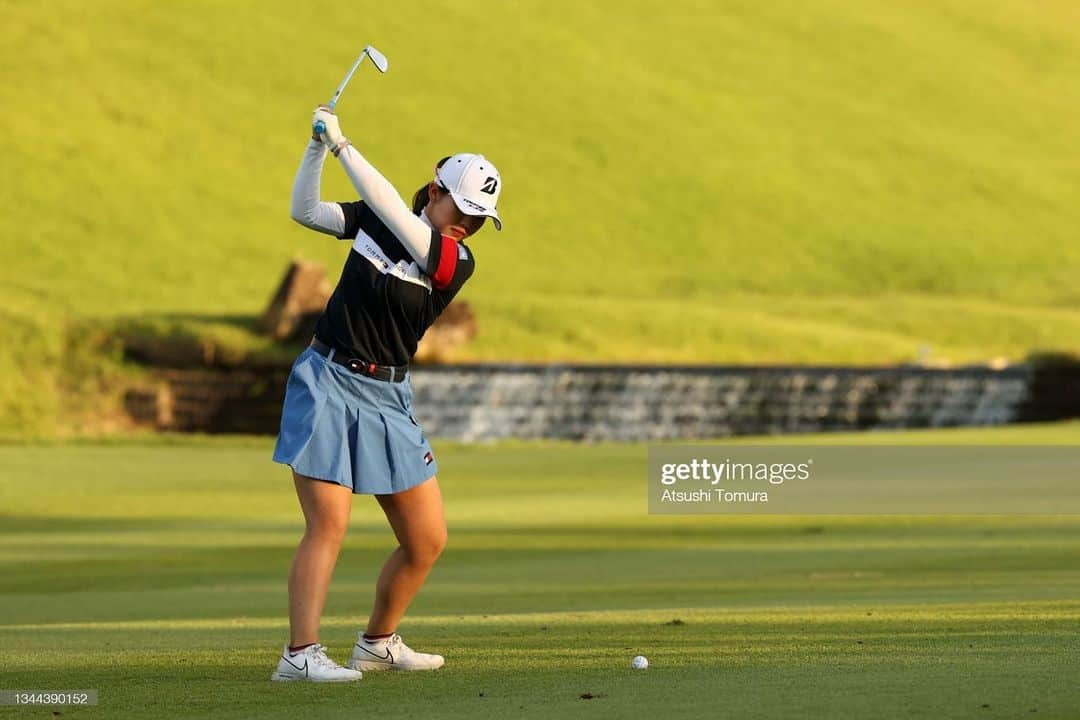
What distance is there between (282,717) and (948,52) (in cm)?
7985

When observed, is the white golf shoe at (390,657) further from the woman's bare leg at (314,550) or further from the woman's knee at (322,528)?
the woman's knee at (322,528)

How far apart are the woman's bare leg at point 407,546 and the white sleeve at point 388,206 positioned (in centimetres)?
97

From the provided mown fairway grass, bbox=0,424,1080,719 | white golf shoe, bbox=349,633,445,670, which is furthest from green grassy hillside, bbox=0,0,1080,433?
white golf shoe, bbox=349,633,445,670

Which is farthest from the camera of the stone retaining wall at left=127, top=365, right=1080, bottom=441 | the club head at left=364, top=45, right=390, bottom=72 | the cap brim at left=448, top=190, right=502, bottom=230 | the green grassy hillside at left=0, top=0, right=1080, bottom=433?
the green grassy hillside at left=0, top=0, right=1080, bottom=433

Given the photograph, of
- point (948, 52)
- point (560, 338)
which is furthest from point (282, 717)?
point (948, 52)

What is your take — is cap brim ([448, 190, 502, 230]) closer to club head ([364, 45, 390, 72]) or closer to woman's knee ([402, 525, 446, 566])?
club head ([364, 45, 390, 72])

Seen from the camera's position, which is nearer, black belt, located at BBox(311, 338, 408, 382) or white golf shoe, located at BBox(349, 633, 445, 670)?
black belt, located at BBox(311, 338, 408, 382)

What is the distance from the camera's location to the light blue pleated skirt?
806 centimetres

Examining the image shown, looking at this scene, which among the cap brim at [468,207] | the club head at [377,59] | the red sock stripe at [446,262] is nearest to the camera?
the red sock stripe at [446,262]

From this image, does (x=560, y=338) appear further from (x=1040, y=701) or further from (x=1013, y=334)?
(x=1040, y=701)

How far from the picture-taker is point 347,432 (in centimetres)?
817

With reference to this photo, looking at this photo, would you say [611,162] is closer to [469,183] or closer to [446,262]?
[469,183]

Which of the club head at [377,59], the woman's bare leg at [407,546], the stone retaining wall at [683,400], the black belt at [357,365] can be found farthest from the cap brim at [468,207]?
the stone retaining wall at [683,400]

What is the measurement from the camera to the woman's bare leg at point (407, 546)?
8406 millimetres
